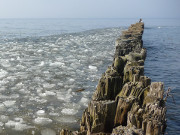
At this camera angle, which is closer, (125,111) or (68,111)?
(125,111)

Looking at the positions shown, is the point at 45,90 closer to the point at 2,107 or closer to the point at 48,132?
the point at 2,107

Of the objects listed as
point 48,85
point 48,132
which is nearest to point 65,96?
point 48,85

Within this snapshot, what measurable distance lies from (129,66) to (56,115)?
3.11 metres

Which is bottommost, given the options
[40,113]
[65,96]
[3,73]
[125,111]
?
[40,113]

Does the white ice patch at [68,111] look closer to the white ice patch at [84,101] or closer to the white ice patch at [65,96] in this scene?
the white ice patch at [84,101]

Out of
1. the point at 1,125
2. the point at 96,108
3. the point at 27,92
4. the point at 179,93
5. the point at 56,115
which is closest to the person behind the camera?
the point at 96,108

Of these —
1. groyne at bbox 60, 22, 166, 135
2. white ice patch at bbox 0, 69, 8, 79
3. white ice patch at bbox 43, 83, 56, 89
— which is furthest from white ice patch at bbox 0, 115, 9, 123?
white ice patch at bbox 0, 69, 8, 79

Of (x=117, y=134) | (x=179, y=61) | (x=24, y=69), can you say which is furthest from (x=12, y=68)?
(x=179, y=61)

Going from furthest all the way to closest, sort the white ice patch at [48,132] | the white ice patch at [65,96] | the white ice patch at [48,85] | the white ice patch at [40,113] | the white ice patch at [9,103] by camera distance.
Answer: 1. the white ice patch at [48,85]
2. the white ice patch at [65,96]
3. the white ice patch at [9,103]
4. the white ice patch at [40,113]
5. the white ice patch at [48,132]

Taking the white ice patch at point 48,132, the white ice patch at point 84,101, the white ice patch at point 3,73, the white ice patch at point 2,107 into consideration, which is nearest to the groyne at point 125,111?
the white ice patch at point 48,132

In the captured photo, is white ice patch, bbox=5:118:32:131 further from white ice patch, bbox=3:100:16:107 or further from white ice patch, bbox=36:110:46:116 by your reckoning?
white ice patch, bbox=3:100:16:107

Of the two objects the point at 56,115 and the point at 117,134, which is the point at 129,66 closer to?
the point at 56,115

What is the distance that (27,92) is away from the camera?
9.59 metres

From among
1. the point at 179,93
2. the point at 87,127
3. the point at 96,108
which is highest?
the point at 96,108
